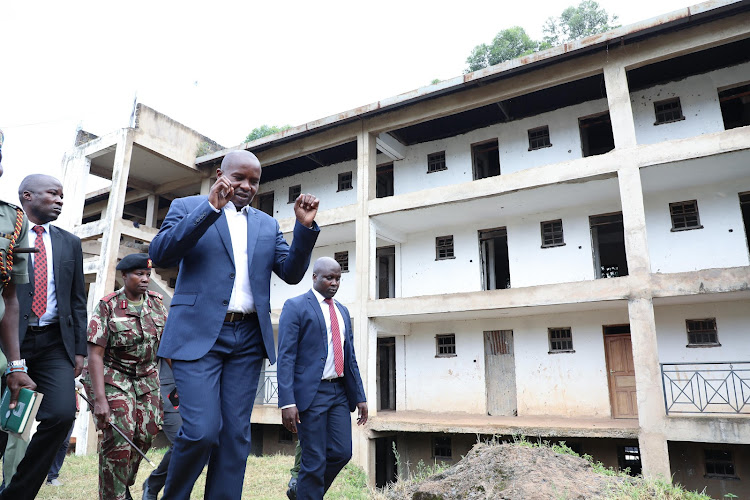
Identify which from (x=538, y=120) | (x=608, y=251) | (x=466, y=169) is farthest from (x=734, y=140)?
(x=608, y=251)

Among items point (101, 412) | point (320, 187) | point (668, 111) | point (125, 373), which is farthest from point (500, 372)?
point (101, 412)

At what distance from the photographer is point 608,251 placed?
768 inches

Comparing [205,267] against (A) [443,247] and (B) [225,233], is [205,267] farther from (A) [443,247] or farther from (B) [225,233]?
(A) [443,247]

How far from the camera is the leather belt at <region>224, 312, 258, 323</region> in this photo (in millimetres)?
2577

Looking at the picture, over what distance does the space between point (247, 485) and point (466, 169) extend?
11377 mm

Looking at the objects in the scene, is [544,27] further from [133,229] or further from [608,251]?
[133,229]

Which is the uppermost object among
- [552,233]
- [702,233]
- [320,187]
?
[320,187]

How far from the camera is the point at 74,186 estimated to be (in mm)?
18812

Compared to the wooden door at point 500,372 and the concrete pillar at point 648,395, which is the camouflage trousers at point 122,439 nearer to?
the concrete pillar at point 648,395

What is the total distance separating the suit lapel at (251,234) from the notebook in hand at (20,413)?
1309mm

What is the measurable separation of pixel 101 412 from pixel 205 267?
6.45ft

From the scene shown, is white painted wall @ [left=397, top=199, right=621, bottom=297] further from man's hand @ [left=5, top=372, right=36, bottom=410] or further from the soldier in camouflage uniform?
man's hand @ [left=5, top=372, right=36, bottom=410]

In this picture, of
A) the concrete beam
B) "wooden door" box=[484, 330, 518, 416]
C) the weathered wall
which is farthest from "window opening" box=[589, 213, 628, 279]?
the concrete beam

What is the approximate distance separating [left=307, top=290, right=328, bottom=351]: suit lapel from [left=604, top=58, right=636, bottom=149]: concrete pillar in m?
9.86
